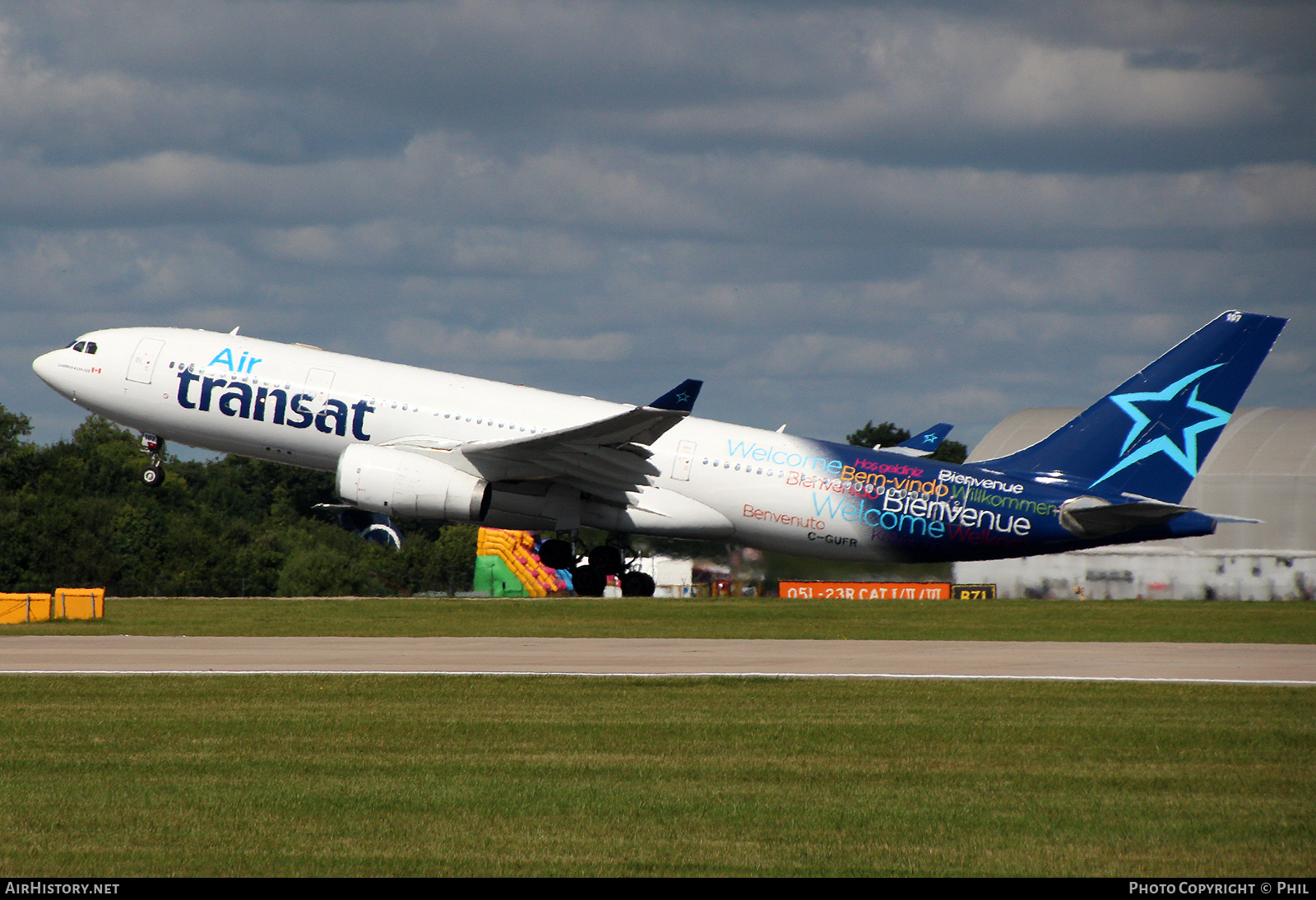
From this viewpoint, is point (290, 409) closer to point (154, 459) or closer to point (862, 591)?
point (154, 459)

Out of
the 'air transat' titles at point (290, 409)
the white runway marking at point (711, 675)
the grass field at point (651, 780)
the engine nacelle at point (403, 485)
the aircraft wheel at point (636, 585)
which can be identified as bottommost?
the grass field at point (651, 780)

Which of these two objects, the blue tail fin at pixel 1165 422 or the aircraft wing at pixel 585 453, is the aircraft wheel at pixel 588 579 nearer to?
the aircraft wing at pixel 585 453

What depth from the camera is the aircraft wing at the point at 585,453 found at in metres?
34.8

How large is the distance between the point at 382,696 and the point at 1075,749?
384 inches

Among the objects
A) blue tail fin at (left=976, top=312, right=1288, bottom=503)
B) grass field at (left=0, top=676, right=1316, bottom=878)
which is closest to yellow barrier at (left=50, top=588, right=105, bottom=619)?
grass field at (left=0, top=676, right=1316, bottom=878)

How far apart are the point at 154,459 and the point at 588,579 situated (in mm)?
13428

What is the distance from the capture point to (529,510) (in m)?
38.4

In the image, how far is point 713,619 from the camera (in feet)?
126

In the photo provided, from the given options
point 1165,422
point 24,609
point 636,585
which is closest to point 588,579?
point 636,585

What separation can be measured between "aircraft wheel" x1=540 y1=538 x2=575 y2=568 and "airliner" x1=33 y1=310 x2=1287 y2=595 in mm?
91

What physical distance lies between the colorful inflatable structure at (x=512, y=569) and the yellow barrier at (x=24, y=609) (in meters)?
28.3

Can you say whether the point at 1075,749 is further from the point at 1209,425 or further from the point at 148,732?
the point at 1209,425

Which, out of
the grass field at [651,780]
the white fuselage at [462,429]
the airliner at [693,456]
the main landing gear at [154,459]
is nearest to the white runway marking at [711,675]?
the grass field at [651,780]

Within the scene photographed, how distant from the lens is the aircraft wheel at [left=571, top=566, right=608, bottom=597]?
4012 cm
